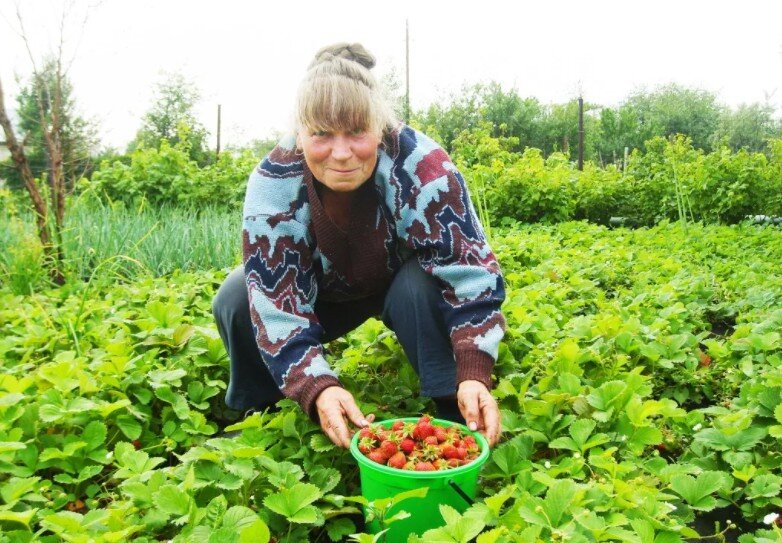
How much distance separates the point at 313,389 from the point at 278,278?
35cm

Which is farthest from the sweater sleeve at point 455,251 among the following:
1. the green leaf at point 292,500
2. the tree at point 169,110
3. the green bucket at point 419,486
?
the tree at point 169,110

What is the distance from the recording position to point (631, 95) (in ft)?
135

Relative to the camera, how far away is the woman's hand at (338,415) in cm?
148

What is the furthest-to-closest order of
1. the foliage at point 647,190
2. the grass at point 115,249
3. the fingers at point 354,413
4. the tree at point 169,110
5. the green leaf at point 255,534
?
the tree at point 169,110 → the foliage at point 647,190 → the grass at point 115,249 → the fingers at point 354,413 → the green leaf at point 255,534

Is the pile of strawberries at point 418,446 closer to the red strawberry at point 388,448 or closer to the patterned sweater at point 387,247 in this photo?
the red strawberry at point 388,448

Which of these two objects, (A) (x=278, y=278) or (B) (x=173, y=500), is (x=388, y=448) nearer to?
(B) (x=173, y=500)

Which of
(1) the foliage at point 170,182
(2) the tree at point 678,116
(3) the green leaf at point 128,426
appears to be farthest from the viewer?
(2) the tree at point 678,116

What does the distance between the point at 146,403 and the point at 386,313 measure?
79 centimetres

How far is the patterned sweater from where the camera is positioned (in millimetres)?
1661

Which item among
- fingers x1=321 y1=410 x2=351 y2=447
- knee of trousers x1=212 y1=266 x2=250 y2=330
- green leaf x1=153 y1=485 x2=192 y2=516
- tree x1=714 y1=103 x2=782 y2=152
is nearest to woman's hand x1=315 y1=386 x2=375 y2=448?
fingers x1=321 y1=410 x2=351 y2=447

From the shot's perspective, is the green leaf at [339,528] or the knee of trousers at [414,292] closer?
the green leaf at [339,528]

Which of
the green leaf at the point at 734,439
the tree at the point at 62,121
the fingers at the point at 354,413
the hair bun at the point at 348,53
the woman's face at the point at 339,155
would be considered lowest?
the green leaf at the point at 734,439

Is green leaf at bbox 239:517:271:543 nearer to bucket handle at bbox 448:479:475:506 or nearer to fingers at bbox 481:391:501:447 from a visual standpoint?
bucket handle at bbox 448:479:475:506

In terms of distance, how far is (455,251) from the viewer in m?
1.73
